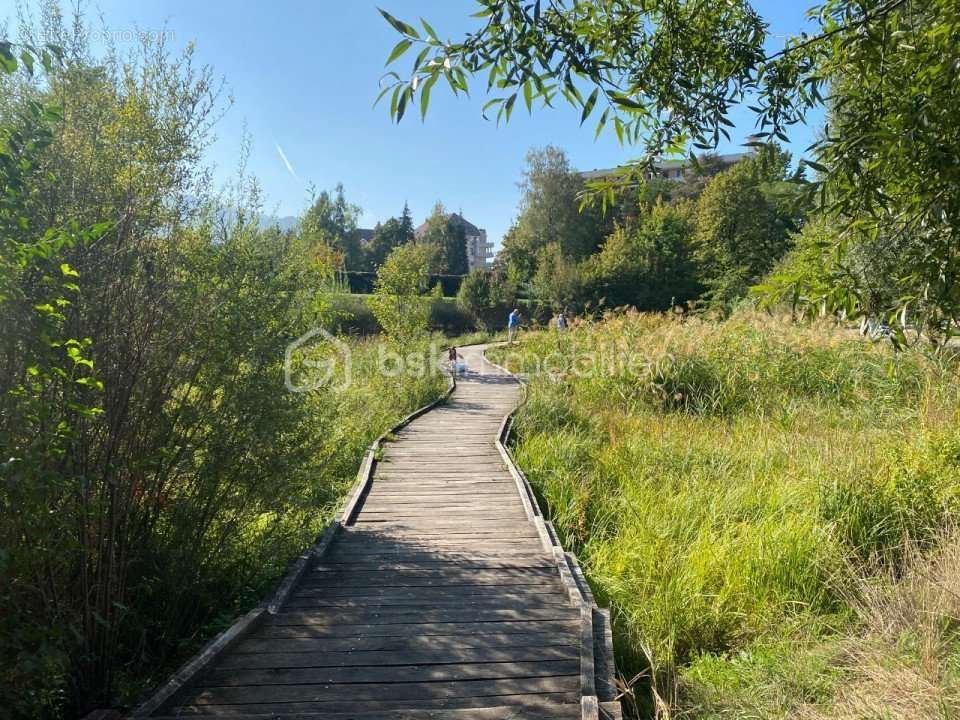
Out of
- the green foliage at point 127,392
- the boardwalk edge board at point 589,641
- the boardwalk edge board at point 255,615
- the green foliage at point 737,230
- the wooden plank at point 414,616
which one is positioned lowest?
the wooden plank at point 414,616

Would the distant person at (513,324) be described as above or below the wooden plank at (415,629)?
above

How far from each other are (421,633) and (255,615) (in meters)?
1.02

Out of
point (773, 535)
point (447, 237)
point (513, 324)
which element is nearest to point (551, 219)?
point (513, 324)

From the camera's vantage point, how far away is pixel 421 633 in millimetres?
3467

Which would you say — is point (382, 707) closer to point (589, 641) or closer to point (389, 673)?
point (389, 673)

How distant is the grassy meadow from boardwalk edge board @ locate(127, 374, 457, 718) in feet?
6.78

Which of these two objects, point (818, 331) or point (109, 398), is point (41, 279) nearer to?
point (109, 398)

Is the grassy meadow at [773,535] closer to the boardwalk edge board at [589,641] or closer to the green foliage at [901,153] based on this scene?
the boardwalk edge board at [589,641]

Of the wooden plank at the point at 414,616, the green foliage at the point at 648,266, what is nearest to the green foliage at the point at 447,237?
the green foliage at the point at 648,266

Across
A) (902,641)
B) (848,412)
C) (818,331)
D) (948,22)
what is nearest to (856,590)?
(902,641)

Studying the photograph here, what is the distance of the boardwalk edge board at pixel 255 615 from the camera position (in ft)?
8.77

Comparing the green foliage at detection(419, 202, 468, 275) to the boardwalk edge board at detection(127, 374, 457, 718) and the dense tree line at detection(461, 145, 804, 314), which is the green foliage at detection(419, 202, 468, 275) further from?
the boardwalk edge board at detection(127, 374, 457, 718)

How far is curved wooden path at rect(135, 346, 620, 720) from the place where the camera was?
109 inches

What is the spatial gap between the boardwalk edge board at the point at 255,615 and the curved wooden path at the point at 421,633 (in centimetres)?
1
